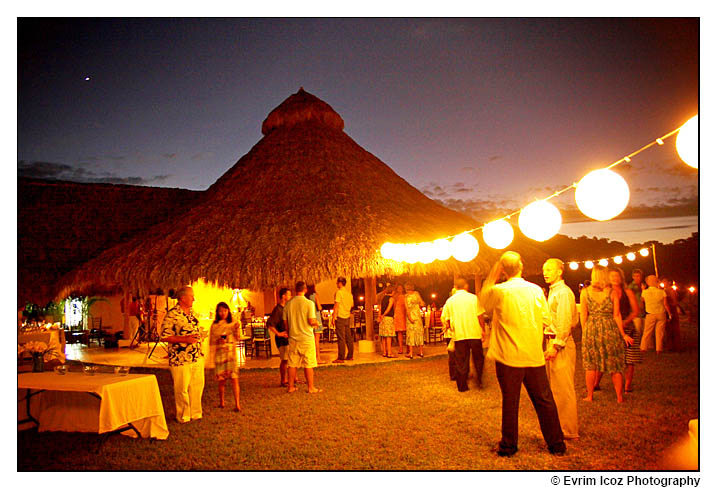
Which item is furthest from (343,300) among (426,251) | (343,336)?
(426,251)

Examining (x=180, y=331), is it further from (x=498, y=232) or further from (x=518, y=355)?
(x=498, y=232)

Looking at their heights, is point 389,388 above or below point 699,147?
below

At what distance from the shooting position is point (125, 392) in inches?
184

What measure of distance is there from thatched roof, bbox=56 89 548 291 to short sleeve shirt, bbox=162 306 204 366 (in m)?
3.83

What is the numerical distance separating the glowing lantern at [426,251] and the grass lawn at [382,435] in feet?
8.44

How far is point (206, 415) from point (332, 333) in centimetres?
723

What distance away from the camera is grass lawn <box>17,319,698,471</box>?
4055mm

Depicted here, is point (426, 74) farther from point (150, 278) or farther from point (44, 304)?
point (44, 304)

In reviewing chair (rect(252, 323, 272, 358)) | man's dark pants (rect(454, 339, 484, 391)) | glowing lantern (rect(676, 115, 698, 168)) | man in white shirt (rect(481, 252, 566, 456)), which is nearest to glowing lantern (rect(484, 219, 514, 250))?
man's dark pants (rect(454, 339, 484, 391))

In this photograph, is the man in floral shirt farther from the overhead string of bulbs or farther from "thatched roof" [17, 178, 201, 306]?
"thatched roof" [17, 178, 201, 306]

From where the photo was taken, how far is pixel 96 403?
5.03 m

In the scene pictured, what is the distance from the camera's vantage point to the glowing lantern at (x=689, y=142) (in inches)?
117

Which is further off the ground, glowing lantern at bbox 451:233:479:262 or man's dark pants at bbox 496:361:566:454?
glowing lantern at bbox 451:233:479:262

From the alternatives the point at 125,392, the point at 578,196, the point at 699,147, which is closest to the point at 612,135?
the point at 578,196
